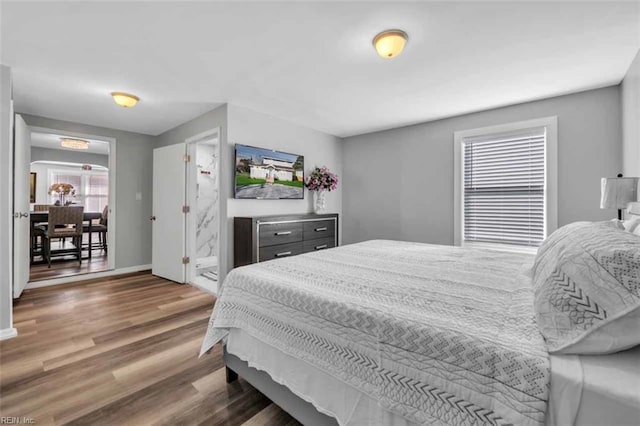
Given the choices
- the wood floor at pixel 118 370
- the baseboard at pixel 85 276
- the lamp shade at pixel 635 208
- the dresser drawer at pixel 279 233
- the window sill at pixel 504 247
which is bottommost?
the wood floor at pixel 118 370

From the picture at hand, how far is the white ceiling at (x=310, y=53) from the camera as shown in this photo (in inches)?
67.9

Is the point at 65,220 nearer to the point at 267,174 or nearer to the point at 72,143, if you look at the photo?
the point at 72,143

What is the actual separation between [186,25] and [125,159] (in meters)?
3.60

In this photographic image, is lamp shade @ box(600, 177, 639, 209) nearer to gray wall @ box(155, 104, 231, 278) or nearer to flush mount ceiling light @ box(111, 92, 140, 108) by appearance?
gray wall @ box(155, 104, 231, 278)

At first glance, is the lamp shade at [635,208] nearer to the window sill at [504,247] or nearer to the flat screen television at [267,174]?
the window sill at [504,247]

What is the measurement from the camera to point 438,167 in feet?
12.6

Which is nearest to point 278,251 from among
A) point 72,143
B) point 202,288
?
point 202,288

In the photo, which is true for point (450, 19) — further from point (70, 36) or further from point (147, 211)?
point (147, 211)

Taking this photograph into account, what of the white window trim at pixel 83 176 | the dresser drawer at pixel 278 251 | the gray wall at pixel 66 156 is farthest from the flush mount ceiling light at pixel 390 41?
the white window trim at pixel 83 176

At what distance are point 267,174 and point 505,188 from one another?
9.97 feet

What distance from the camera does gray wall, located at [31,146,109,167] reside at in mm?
6305

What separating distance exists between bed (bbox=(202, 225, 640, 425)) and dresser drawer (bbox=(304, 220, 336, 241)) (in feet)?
6.58

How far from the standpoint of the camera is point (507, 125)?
3.30 m

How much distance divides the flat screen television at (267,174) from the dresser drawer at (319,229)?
51 centimetres
